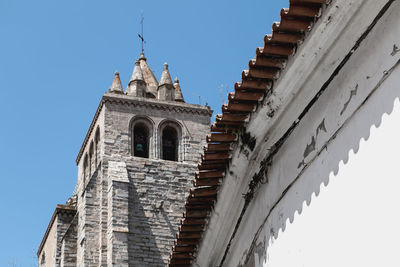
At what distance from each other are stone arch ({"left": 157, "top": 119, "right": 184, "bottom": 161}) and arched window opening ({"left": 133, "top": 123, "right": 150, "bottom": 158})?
489 millimetres

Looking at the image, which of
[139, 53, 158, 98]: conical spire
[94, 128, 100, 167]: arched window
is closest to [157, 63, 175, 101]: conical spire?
[139, 53, 158, 98]: conical spire

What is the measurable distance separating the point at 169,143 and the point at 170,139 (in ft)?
0.63

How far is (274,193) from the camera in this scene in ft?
21.4

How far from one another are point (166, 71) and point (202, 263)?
78.9 feet

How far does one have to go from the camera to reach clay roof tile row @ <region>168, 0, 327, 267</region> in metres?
5.36

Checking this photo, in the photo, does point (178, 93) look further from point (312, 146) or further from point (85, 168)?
point (312, 146)

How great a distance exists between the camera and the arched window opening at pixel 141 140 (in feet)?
95.2

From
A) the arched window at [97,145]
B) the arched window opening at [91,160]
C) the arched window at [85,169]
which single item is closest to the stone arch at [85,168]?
the arched window at [85,169]

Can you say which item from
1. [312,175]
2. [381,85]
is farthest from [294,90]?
[381,85]

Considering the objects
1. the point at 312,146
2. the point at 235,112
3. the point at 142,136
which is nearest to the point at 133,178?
the point at 142,136

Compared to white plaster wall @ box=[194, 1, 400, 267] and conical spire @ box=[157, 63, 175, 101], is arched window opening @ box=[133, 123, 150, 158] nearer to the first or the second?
conical spire @ box=[157, 63, 175, 101]

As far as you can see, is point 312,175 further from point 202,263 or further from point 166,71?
point 166,71

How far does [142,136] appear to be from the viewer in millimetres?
29297

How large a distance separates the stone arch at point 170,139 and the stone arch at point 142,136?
1.01 ft
